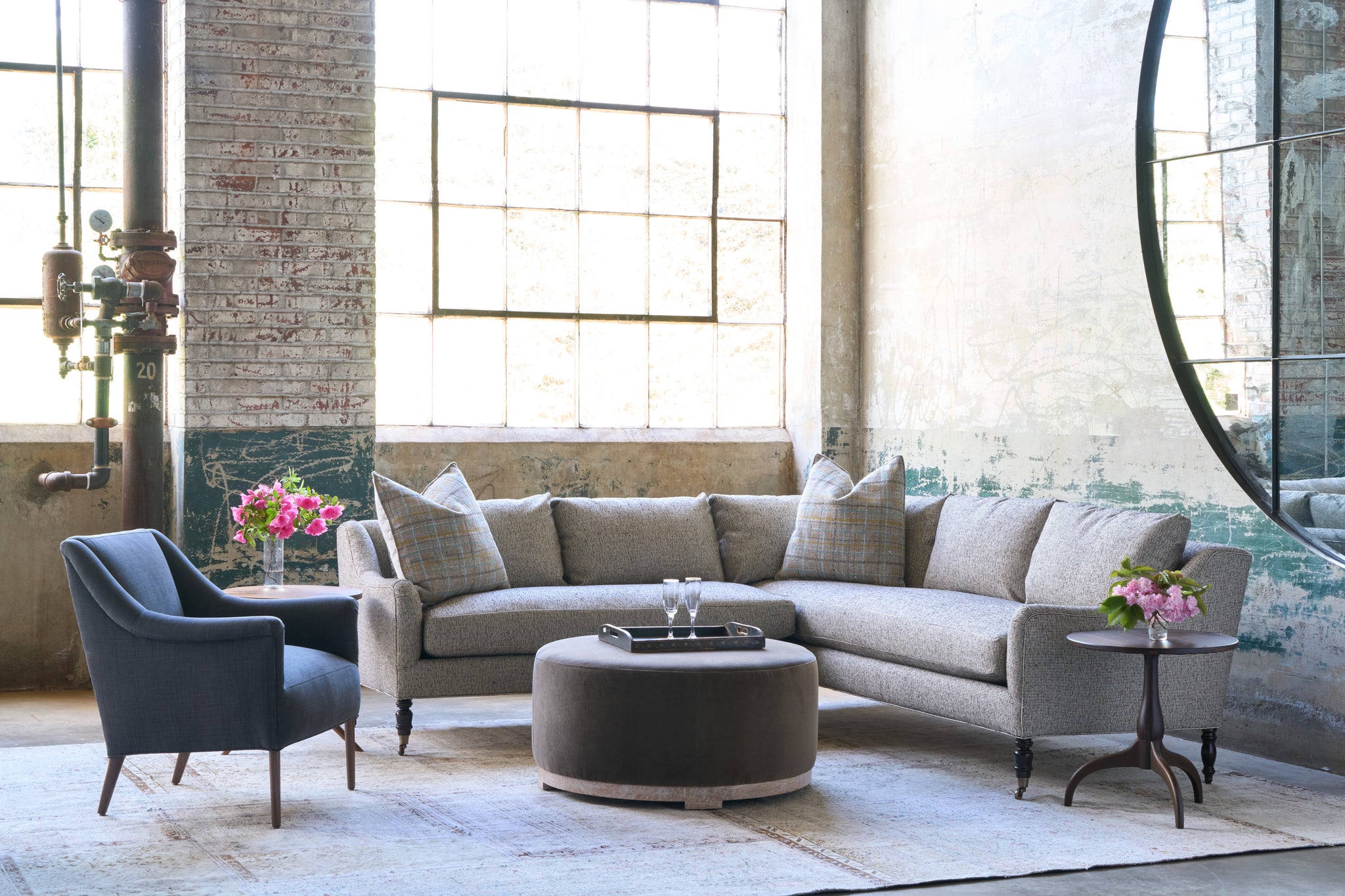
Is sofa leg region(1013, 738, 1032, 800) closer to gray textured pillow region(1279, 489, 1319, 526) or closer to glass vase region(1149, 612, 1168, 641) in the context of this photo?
glass vase region(1149, 612, 1168, 641)

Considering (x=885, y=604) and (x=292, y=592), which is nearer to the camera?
(x=292, y=592)

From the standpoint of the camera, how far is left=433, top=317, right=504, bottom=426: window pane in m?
6.84

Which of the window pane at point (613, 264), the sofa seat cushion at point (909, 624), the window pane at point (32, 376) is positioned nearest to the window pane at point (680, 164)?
the window pane at point (613, 264)

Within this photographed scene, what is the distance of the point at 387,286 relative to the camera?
676 cm

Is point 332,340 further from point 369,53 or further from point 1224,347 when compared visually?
point 1224,347

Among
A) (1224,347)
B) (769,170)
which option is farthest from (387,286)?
(1224,347)

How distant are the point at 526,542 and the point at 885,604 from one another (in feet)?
4.68

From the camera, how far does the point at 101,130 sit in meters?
6.25

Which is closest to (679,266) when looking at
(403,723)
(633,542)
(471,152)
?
(471,152)

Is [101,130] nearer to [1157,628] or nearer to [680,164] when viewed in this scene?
[680,164]

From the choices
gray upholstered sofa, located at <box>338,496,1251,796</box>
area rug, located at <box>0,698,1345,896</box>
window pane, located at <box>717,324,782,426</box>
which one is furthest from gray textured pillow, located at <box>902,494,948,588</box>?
window pane, located at <box>717,324,782,426</box>

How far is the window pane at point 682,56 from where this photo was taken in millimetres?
7297

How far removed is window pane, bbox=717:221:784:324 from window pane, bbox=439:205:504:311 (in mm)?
1173

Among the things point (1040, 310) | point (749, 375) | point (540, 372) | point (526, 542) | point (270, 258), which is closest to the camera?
point (526, 542)
